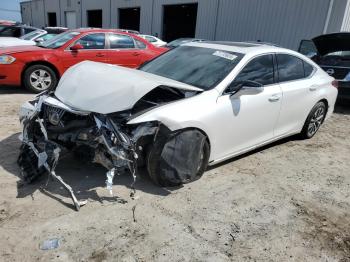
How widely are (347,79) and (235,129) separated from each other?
5.40 meters

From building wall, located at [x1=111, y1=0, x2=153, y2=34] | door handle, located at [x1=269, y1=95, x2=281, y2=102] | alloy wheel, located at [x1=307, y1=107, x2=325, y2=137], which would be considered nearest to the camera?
door handle, located at [x1=269, y1=95, x2=281, y2=102]

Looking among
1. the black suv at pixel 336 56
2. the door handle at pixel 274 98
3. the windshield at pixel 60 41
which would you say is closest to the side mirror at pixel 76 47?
the windshield at pixel 60 41

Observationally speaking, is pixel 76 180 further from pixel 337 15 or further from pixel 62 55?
pixel 337 15

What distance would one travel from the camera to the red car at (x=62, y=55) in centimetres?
717

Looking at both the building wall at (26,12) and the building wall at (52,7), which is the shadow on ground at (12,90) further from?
the building wall at (26,12)

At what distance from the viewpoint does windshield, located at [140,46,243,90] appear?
383 centimetres

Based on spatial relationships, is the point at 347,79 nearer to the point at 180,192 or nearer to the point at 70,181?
the point at 180,192

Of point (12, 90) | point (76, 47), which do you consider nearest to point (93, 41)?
point (76, 47)

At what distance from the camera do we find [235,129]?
12.6 feet

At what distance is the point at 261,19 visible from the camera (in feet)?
54.4

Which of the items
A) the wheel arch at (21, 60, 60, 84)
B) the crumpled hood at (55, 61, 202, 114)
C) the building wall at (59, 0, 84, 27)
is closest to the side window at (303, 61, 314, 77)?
the crumpled hood at (55, 61, 202, 114)

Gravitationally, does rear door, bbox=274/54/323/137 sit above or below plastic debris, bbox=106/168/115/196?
above

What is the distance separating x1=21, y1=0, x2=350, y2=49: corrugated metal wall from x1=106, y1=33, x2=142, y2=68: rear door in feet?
32.3

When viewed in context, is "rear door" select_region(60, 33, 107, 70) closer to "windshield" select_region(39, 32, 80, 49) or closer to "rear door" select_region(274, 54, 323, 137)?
"windshield" select_region(39, 32, 80, 49)
